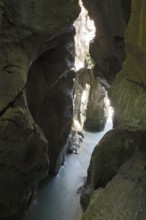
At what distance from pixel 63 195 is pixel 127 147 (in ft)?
14.8

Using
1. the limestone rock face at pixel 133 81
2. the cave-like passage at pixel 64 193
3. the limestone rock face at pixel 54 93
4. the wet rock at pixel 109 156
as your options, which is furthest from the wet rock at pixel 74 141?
the limestone rock face at pixel 133 81

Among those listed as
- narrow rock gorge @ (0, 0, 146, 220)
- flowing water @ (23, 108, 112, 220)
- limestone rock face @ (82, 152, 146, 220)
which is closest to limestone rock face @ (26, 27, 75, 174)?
narrow rock gorge @ (0, 0, 146, 220)

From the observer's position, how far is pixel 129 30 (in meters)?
4.07

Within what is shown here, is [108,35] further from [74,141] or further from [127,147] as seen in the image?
[74,141]

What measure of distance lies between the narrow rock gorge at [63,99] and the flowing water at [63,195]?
0.43 meters

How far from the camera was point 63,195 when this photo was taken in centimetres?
930

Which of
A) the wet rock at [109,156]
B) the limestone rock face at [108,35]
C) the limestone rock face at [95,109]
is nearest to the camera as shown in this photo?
the wet rock at [109,156]

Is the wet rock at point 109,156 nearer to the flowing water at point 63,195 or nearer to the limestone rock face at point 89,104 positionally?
the flowing water at point 63,195

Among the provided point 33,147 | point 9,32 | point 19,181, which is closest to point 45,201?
point 19,181

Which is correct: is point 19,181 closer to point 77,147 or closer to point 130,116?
point 130,116

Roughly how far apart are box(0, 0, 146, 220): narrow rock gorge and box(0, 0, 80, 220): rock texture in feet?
0.06

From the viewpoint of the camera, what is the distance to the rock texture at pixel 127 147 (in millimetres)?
3715

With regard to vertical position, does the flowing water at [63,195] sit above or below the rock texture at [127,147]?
below

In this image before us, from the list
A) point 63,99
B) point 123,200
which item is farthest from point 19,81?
point 63,99
